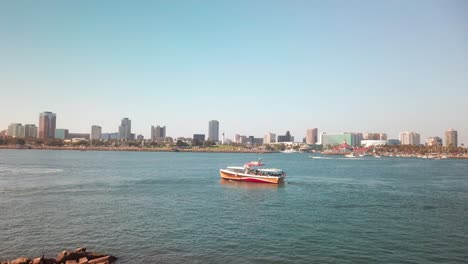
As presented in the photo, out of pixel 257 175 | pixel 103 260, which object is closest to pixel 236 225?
pixel 103 260

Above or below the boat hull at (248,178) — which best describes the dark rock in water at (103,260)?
below

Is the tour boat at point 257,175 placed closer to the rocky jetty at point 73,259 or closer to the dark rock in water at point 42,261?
the rocky jetty at point 73,259

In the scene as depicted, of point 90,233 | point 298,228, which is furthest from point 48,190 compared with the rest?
point 298,228

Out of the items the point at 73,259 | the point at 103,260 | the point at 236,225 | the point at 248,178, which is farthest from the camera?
the point at 248,178

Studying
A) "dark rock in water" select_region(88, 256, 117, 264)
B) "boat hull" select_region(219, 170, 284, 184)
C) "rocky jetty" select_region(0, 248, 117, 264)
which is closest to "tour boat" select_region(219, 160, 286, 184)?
"boat hull" select_region(219, 170, 284, 184)

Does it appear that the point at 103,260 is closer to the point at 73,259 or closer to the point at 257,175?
the point at 73,259

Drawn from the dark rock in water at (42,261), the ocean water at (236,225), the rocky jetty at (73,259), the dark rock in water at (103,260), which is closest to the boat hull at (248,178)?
the ocean water at (236,225)

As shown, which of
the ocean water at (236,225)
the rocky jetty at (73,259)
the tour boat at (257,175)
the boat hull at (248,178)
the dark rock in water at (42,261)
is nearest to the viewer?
the dark rock in water at (42,261)

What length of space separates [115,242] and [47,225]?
8295 mm

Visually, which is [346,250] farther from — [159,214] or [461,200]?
[461,200]

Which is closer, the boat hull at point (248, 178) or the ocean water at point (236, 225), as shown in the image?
the ocean water at point (236, 225)

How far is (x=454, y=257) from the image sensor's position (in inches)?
958

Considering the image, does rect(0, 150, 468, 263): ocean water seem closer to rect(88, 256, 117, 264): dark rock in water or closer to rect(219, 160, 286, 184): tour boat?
rect(88, 256, 117, 264): dark rock in water

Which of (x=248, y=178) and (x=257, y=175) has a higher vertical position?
(x=257, y=175)
